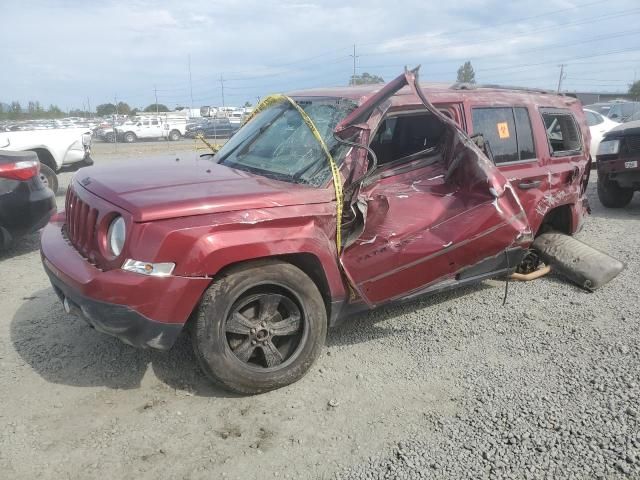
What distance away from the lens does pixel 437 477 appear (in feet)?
8.42

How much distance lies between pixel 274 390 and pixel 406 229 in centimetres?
135

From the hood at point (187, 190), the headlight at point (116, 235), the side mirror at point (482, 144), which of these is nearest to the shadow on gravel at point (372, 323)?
the hood at point (187, 190)

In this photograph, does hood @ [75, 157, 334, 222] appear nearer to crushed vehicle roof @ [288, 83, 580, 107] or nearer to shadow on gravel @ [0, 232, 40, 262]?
crushed vehicle roof @ [288, 83, 580, 107]

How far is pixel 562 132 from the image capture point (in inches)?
208

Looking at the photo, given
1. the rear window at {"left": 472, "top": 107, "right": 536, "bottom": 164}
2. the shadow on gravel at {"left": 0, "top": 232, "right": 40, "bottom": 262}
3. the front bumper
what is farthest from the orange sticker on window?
the shadow on gravel at {"left": 0, "top": 232, "right": 40, "bottom": 262}

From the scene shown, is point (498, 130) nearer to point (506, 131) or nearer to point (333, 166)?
point (506, 131)

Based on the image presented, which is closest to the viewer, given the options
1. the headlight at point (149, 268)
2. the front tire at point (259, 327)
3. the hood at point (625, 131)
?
the headlight at point (149, 268)

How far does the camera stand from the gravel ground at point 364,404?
2664mm

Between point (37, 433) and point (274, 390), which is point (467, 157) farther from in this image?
point (37, 433)

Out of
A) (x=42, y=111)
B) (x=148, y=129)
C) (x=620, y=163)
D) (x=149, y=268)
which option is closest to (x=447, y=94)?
(x=149, y=268)

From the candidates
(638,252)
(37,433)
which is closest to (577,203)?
(638,252)

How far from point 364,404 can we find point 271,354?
65 cm

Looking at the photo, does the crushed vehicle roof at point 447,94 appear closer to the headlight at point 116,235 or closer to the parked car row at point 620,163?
the headlight at point 116,235

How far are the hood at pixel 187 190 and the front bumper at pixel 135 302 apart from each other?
0.36 meters
